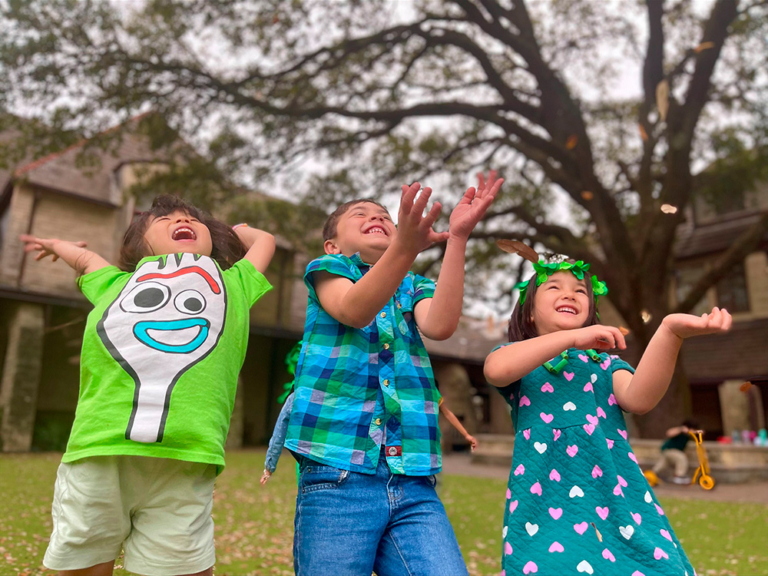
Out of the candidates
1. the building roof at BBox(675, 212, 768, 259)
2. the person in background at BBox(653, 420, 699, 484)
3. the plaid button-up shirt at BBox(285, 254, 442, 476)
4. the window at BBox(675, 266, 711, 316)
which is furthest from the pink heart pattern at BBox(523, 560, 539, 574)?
the window at BBox(675, 266, 711, 316)

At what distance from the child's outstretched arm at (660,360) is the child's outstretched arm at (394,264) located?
0.75 meters

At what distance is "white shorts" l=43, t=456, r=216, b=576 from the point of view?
176 centimetres

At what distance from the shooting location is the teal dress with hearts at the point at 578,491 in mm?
1737

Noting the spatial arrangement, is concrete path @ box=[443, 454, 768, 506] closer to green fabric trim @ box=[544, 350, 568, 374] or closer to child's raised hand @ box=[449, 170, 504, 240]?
green fabric trim @ box=[544, 350, 568, 374]

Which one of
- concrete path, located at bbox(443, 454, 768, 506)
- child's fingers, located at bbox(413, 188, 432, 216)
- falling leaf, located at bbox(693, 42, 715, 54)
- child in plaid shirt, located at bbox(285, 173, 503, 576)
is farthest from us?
falling leaf, located at bbox(693, 42, 715, 54)

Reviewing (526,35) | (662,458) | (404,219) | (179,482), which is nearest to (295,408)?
(179,482)

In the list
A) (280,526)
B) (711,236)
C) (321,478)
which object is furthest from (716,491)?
(711,236)

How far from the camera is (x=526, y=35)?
38.3ft

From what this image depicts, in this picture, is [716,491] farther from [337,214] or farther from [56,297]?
[56,297]

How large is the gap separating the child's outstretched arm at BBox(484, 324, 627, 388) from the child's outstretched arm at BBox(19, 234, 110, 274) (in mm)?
1447

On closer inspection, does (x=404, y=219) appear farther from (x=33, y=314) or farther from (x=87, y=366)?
(x=33, y=314)

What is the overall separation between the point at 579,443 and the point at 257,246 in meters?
1.38

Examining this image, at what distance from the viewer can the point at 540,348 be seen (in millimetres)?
1859

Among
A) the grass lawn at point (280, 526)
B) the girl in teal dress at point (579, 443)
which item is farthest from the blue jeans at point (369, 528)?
the grass lawn at point (280, 526)
